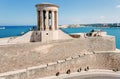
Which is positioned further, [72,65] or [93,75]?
[72,65]

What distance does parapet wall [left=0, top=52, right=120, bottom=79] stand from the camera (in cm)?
1205

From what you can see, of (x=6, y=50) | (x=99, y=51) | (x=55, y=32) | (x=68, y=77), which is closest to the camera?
(x=6, y=50)

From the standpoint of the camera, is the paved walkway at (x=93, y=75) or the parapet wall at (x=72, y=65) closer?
the parapet wall at (x=72, y=65)

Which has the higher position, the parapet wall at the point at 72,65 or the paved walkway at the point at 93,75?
the parapet wall at the point at 72,65

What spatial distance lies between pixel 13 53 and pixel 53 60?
3.95 metres

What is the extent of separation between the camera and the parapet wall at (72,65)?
1205cm

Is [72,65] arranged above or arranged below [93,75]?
above

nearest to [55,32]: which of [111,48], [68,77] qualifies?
[68,77]

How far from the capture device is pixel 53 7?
52.7 ft

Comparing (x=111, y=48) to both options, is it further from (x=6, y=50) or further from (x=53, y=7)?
(x=6, y=50)

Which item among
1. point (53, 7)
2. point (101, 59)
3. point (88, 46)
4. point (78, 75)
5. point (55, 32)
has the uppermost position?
point (53, 7)

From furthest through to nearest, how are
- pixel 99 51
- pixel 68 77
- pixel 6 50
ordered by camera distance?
pixel 99 51
pixel 68 77
pixel 6 50

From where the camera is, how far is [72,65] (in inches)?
596

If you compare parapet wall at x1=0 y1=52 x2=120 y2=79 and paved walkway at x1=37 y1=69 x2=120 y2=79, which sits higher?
parapet wall at x1=0 y1=52 x2=120 y2=79
